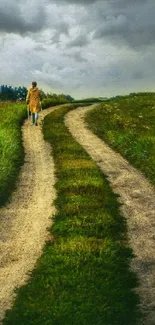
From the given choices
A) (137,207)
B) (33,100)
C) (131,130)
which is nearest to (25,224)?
(137,207)

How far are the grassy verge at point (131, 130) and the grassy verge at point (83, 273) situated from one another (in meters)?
5.24

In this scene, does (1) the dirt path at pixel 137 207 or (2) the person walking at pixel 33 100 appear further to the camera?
(2) the person walking at pixel 33 100

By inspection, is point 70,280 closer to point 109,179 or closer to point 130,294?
point 130,294

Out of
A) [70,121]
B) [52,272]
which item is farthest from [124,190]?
[70,121]

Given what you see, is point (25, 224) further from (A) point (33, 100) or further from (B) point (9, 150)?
(A) point (33, 100)

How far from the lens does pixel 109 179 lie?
18.5m

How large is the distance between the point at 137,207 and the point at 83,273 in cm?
536

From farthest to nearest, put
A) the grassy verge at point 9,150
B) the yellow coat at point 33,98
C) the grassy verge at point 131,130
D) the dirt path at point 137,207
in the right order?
the yellow coat at point 33,98
the grassy verge at point 131,130
the grassy verge at point 9,150
the dirt path at point 137,207

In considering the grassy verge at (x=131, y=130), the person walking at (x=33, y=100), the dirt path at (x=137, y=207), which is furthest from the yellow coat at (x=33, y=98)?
the dirt path at (x=137, y=207)

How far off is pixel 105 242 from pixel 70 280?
2.10 m

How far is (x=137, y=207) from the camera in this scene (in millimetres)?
14680

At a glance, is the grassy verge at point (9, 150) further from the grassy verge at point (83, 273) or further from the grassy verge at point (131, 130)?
the grassy verge at point (131, 130)

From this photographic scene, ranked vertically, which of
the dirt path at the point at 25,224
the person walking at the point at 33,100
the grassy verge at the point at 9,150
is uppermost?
the person walking at the point at 33,100

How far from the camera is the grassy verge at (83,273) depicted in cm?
818
